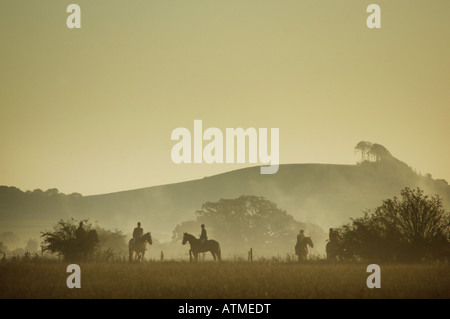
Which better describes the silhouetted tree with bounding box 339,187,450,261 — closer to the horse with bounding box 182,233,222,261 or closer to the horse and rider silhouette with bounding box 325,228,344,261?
the horse and rider silhouette with bounding box 325,228,344,261

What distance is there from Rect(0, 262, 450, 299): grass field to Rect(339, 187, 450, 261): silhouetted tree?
541cm

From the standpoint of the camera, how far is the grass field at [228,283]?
53.4 feet

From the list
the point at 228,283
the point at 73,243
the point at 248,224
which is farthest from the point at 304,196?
the point at 228,283

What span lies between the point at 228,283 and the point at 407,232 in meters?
14.3

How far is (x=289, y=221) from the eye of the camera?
86250mm

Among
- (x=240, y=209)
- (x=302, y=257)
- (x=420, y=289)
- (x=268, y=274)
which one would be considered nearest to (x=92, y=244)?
(x=302, y=257)

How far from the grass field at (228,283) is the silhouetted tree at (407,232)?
541 centimetres

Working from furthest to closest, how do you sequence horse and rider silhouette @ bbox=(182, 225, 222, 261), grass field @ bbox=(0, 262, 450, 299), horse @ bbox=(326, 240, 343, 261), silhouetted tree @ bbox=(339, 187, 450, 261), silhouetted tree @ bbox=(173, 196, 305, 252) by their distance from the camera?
silhouetted tree @ bbox=(173, 196, 305, 252) < horse and rider silhouette @ bbox=(182, 225, 222, 261) < horse @ bbox=(326, 240, 343, 261) < silhouetted tree @ bbox=(339, 187, 450, 261) < grass field @ bbox=(0, 262, 450, 299)

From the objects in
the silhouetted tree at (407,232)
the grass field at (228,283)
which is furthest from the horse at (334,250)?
the grass field at (228,283)

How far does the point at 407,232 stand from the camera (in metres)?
28.4

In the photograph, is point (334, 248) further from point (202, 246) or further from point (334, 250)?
point (202, 246)

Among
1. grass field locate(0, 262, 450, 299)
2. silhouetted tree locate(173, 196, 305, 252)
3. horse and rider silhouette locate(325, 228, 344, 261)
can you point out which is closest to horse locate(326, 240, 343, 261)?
horse and rider silhouette locate(325, 228, 344, 261)

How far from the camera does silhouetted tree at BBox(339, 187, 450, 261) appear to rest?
1104 inches
